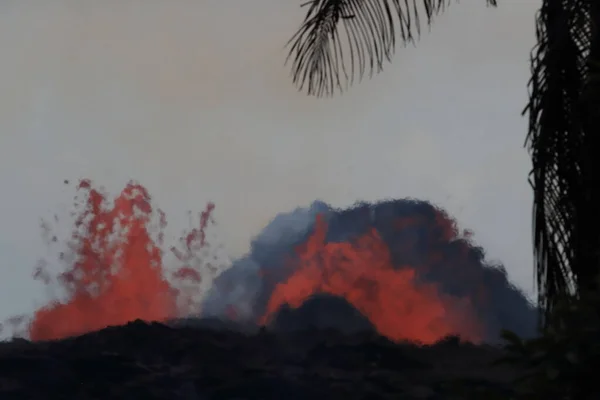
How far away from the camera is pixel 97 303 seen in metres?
21.2

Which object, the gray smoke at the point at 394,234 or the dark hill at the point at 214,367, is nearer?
the gray smoke at the point at 394,234

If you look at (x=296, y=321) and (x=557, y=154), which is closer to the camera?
(x=557, y=154)

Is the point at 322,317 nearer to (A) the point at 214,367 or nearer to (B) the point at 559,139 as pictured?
(A) the point at 214,367

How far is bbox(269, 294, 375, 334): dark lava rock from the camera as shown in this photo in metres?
21.9

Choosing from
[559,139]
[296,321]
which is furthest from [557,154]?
[296,321]

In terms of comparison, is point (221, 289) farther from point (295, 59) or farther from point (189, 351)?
point (295, 59)

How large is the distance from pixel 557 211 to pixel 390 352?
17.1 meters

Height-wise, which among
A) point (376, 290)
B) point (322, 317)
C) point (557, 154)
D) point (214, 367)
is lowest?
point (557, 154)

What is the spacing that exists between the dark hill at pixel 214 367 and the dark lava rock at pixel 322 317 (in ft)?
1.14

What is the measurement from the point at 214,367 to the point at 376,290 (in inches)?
185

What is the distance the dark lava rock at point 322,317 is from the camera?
2192 centimetres

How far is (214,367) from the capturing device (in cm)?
2559

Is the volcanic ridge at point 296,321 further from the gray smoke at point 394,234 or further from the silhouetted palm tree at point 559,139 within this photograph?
the silhouetted palm tree at point 559,139

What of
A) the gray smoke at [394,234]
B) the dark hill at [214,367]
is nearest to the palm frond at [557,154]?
the gray smoke at [394,234]
